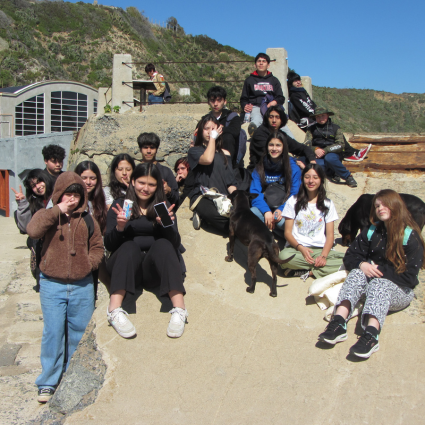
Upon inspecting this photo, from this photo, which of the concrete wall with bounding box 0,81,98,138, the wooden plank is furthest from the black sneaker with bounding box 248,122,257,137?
the concrete wall with bounding box 0,81,98,138

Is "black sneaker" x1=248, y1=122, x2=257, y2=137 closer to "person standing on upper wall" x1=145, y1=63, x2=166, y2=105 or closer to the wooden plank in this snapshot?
the wooden plank

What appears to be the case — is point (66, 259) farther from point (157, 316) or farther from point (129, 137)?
point (129, 137)

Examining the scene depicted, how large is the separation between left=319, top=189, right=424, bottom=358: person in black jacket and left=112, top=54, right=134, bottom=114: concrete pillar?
6819 millimetres

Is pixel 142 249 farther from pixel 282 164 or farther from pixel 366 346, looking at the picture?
pixel 282 164

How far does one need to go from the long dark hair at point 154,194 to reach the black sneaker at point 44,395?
59.6 inches

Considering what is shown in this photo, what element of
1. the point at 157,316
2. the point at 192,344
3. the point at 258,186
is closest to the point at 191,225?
the point at 258,186

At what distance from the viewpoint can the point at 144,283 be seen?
12.0 ft

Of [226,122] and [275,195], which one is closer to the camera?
[275,195]

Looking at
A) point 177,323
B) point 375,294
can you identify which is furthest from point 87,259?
point 375,294

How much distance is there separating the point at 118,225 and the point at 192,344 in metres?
1.14

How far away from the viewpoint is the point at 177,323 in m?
3.11

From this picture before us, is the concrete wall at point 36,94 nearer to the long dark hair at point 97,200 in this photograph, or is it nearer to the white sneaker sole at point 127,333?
the long dark hair at point 97,200

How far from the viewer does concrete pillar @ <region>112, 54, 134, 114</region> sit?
8.59m

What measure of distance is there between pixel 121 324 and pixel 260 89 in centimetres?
490
